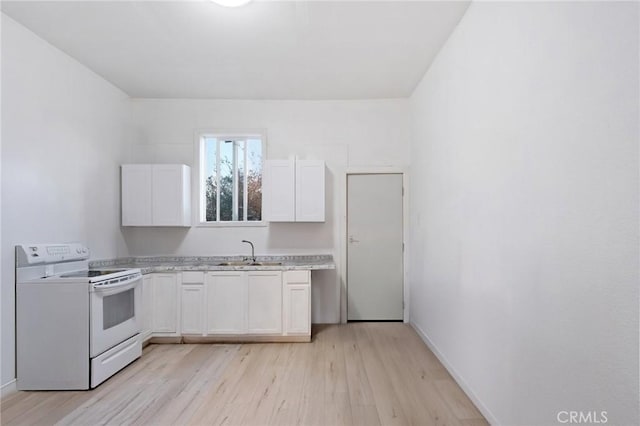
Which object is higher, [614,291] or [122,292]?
[614,291]

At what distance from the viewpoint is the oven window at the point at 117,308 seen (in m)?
3.08

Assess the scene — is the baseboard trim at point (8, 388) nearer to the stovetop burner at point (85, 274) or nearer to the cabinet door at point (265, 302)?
the stovetop burner at point (85, 274)

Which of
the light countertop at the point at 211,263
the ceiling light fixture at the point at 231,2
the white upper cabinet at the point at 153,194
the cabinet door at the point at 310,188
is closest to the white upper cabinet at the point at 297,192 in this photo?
the cabinet door at the point at 310,188

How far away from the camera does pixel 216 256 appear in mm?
4711

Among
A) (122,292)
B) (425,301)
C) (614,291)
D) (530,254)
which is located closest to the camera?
(614,291)

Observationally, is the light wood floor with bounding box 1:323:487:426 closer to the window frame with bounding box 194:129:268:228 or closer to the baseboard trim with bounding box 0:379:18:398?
the baseboard trim with bounding box 0:379:18:398

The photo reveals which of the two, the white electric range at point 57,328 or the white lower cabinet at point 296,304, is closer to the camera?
the white electric range at point 57,328

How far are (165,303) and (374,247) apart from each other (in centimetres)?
266

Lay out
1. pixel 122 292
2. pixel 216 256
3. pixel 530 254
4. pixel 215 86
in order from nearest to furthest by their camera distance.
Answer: pixel 530 254, pixel 122 292, pixel 215 86, pixel 216 256

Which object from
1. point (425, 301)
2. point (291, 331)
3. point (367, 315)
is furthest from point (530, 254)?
point (367, 315)

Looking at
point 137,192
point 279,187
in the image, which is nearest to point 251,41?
point 279,187

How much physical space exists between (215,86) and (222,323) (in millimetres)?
2820

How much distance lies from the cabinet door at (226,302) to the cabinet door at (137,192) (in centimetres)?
122

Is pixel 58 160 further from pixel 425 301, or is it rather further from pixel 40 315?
pixel 425 301
